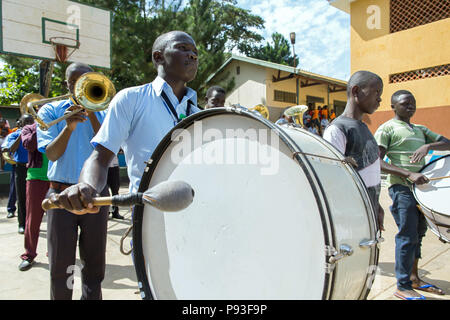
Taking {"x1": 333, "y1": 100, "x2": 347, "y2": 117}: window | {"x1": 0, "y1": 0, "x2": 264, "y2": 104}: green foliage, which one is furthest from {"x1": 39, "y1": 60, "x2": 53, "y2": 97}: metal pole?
{"x1": 333, "y1": 100, "x2": 347, "y2": 117}: window

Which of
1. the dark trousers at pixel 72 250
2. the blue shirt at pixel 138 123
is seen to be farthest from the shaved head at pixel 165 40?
the dark trousers at pixel 72 250

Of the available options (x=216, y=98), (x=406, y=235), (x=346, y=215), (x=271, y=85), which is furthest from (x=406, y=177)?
(x=271, y=85)

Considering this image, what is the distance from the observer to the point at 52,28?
8461 mm

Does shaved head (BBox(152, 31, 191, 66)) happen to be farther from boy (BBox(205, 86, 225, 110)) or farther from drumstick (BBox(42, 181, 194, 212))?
boy (BBox(205, 86, 225, 110))

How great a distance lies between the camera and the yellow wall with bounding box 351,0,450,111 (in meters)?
8.73

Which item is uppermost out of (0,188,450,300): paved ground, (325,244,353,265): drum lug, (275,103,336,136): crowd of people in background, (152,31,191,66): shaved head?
(275,103,336,136): crowd of people in background

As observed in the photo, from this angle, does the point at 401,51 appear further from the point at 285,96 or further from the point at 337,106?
the point at 337,106

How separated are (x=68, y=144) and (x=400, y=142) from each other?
8.94ft

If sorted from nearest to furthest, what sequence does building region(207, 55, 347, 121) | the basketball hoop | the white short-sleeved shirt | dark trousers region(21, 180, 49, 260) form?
1. the white short-sleeved shirt
2. dark trousers region(21, 180, 49, 260)
3. the basketball hoop
4. building region(207, 55, 347, 121)

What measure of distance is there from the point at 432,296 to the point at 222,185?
256cm

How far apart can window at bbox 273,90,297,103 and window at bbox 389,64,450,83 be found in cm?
724

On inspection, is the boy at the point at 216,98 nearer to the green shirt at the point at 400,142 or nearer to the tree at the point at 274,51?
the green shirt at the point at 400,142

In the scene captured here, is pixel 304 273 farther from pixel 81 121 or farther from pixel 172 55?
pixel 81 121

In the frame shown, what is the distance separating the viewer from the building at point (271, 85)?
1617 cm
